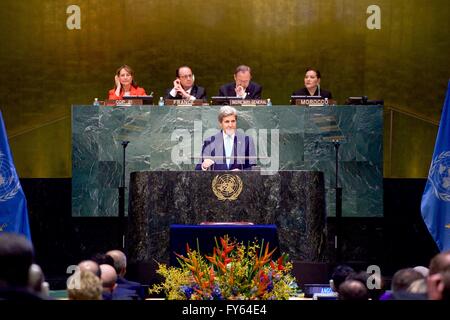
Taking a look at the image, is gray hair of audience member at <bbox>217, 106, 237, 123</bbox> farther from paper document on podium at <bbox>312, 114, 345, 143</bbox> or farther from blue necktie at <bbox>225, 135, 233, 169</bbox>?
paper document on podium at <bbox>312, 114, 345, 143</bbox>

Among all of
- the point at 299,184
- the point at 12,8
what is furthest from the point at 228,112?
the point at 12,8

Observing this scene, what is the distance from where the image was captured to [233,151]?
9906mm

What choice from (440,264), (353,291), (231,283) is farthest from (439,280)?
(231,283)

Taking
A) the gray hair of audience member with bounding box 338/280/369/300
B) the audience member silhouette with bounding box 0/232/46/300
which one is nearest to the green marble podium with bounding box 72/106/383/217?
the gray hair of audience member with bounding box 338/280/369/300

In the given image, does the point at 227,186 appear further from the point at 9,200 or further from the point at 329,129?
the point at 9,200

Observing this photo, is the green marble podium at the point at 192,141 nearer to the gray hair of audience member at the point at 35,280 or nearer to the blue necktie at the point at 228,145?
the blue necktie at the point at 228,145

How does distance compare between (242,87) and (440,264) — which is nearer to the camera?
(440,264)

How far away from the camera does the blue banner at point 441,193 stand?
29.1ft

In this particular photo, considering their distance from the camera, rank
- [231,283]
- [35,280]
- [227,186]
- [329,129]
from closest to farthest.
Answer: [35,280]
[231,283]
[227,186]
[329,129]

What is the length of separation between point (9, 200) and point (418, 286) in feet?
17.4

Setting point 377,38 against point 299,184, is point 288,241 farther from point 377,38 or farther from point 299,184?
point 377,38

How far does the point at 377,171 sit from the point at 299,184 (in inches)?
65.7

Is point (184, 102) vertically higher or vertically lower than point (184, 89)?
lower

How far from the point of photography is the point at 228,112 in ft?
32.4
